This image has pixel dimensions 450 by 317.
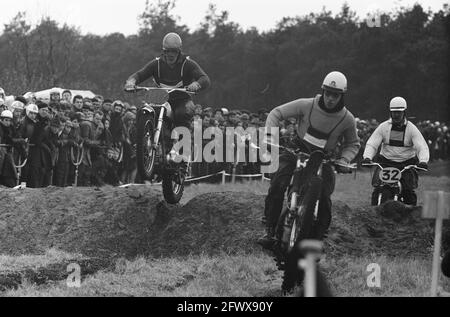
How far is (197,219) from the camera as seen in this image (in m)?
13.5

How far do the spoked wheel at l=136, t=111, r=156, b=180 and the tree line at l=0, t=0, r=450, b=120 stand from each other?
3435cm

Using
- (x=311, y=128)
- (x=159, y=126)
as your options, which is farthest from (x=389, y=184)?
(x=311, y=128)

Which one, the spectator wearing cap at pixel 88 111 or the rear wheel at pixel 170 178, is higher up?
the spectator wearing cap at pixel 88 111

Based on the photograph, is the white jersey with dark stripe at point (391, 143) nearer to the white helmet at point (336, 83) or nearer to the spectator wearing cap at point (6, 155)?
the white helmet at point (336, 83)

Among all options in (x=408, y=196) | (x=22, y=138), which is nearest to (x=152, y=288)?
(x=408, y=196)

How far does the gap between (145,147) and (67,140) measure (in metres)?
6.09

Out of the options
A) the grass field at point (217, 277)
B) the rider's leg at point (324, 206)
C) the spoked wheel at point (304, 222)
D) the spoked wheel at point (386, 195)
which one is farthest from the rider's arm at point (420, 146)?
→ the spoked wheel at point (304, 222)

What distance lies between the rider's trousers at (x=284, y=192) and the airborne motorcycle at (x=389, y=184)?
4.66 meters

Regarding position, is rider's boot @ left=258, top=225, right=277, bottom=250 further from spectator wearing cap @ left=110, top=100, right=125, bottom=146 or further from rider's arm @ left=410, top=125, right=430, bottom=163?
spectator wearing cap @ left=110, top=100, right=125, bottom=146

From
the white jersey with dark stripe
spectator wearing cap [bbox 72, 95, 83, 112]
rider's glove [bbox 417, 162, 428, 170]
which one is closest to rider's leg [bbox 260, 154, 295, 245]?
rider's glove [bbox 417, 162, 428, 170]

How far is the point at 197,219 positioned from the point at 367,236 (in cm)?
256

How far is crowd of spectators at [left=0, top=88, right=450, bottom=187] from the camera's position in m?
16.7

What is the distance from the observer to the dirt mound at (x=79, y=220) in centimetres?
1266
